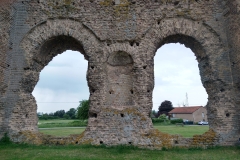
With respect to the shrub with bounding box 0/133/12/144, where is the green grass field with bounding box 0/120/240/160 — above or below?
below

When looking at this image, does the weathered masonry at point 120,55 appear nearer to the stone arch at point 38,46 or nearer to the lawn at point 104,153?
the stone arch at point 38,46

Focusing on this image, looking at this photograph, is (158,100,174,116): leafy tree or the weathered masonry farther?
(158,100,174,116): leafy tree

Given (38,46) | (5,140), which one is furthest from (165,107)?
(5,140)

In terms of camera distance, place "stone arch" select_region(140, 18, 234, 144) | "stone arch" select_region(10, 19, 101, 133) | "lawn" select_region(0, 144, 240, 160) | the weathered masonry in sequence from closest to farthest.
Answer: "lawn" select_region(0, 144, 240, 160) < the weathered masonry < "stone arch" select_region(140, 18, 234, 144) < "stone arch" select_region(10, 19, 101, 133)

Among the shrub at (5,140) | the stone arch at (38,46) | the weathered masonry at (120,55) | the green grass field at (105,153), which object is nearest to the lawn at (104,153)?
the green grass field at (105,153)

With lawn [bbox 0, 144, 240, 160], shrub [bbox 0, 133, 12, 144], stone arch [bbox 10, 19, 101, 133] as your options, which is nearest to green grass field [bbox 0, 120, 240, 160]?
lawn [bbox 0, 144, 240, 160]

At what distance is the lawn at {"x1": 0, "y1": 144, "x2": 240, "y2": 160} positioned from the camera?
5.84 m

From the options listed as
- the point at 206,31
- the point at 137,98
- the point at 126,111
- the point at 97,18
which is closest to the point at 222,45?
the point at 206,31

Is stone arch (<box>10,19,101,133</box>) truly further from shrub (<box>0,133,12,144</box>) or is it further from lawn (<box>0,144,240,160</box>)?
lawn (<box>0,144,240,160</box>)

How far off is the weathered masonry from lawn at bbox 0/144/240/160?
0.45m

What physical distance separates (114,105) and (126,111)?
73cm

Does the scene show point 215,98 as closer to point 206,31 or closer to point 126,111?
point 206,31

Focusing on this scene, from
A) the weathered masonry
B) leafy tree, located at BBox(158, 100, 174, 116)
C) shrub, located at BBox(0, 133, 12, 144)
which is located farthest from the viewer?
leafy tree, located at BBox(158, 100, 174, 116)

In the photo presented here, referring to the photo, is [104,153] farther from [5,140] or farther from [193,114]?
[193,114]
